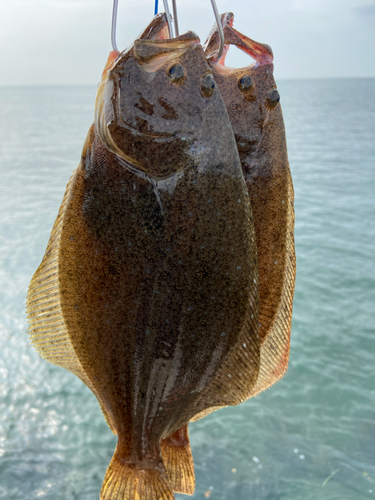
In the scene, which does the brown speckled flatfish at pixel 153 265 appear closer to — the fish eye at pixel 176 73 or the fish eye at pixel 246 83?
the fish eye at pixel 176 73

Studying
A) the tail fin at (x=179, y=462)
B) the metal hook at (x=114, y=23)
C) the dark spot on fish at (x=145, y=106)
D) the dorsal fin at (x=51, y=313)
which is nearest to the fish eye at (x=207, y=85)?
the dark spot on fish at (x=145, y=106)

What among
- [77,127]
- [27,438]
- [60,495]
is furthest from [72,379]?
[77,127]

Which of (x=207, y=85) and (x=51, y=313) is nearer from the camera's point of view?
(x=207, y=85)

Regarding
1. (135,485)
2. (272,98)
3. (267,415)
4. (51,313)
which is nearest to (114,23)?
(272,98)

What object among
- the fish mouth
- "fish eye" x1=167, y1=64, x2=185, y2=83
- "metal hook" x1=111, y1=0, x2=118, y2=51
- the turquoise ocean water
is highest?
"metal hook" x1=111, y1=0, x2=118, y2=51

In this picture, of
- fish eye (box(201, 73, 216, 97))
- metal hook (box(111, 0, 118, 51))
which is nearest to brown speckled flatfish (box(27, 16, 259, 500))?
fish eye (box(201, 73, 216, 97))

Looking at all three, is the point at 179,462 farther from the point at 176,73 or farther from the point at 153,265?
the point at 176,73

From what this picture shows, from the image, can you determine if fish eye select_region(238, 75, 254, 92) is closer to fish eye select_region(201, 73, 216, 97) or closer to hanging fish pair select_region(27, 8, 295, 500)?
hanging fish pair select_region(27, 8, 295, 500)

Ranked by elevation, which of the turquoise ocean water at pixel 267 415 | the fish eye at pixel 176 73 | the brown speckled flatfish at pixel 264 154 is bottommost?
the turquoise ocean water at pixel 267 415
